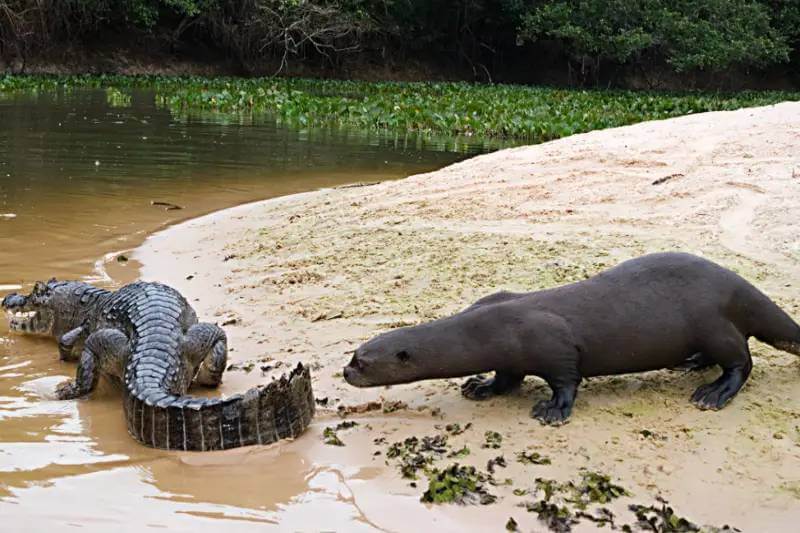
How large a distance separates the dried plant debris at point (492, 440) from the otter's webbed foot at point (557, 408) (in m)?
0.19

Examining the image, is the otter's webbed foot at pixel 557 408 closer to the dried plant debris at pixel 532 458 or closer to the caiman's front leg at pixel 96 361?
the dried plant debris at pixel 532 458

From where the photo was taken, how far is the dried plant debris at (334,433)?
3631 mm

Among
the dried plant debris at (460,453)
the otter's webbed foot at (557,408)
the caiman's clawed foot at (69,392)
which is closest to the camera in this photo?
the dried plant debris at (460,453)

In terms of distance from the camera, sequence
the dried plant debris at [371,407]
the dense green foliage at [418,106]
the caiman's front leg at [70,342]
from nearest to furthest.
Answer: the dried plant debris at [371,407]
the caiman's front leg at [70,342]
the dense green foliage at [418,106]

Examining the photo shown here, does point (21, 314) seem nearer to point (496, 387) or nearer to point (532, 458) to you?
point (496, 387)

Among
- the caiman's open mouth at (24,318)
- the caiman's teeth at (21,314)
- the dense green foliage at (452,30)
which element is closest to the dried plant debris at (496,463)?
the caiman's open mouth at (24,318)

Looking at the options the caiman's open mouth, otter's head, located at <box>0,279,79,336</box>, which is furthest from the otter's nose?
the caiman's open mouth

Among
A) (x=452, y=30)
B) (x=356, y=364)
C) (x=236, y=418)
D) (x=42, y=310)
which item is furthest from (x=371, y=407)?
(x=452, y=30)

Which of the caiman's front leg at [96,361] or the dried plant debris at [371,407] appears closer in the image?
the dried plant debris at [371,407]

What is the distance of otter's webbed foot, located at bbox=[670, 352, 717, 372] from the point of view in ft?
13.0

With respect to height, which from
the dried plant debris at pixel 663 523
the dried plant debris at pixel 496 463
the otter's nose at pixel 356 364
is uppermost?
the otter's nose at pixel 356 364

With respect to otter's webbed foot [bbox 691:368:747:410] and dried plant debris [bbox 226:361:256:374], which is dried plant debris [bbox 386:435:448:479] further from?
dried plant debris [bbox 226:361:256:374]

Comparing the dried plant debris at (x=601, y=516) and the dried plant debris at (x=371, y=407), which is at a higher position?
the dried plant debris at (x=601, y=516)

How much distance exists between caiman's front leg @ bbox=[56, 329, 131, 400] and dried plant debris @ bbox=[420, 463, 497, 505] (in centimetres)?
205
